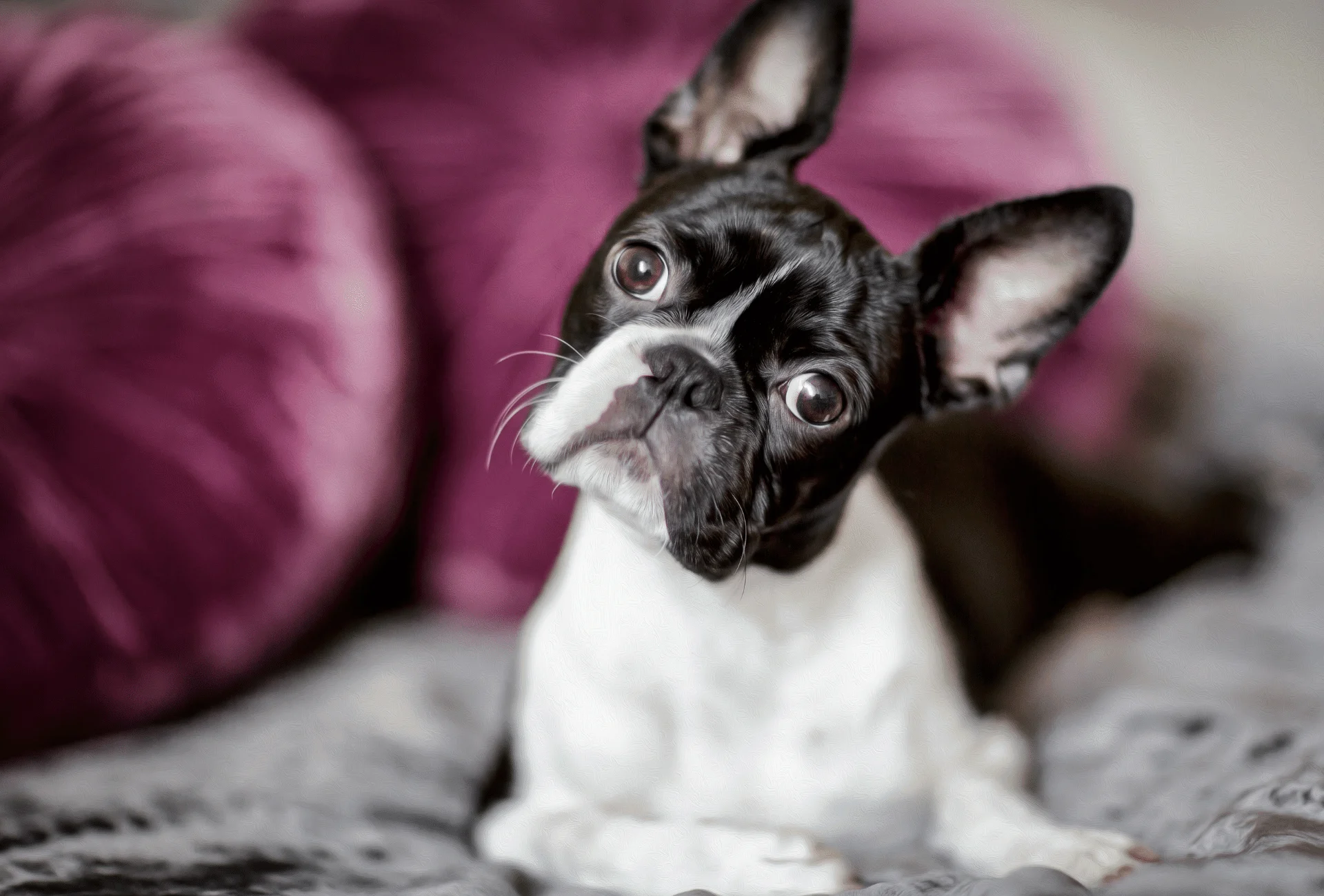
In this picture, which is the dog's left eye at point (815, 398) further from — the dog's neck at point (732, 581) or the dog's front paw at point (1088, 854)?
the dog's front paw at point (1088, 854)

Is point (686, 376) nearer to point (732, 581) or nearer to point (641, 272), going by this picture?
point (641, 272)

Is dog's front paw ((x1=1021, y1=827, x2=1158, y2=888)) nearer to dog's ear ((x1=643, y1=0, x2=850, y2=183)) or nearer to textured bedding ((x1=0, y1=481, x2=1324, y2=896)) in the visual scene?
textured bedding ((x1=0, y1=481, x2=1324, y2=896))

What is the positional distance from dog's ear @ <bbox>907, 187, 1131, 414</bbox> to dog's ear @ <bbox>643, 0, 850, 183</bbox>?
0.28 metres

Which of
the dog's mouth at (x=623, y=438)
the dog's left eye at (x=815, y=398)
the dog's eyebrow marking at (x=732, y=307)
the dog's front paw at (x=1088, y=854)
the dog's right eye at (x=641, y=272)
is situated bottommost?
the dog's front paw at (x=1088, y=854)

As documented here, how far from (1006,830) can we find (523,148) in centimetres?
166

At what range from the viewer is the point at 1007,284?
1.39 metres

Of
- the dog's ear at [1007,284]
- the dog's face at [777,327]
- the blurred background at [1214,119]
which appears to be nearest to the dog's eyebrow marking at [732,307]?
the dog's face at [777,327]

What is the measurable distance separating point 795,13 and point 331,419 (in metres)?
1.17

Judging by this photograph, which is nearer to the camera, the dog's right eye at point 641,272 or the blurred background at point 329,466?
the dog's right eye at point 641,272

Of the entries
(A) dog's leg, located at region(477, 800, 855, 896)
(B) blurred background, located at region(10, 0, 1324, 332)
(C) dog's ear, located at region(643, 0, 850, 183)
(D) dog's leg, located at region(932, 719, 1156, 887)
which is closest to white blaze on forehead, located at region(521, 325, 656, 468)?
(C) dog's ear, located at region(643, 0, 850, 183)

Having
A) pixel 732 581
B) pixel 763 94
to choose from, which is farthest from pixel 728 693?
pixel 763 94

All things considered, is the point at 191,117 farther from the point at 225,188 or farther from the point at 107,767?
the point at 107,767

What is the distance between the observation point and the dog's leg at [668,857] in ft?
4.13

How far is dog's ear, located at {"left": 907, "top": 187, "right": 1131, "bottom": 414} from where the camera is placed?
1295 millimetres
